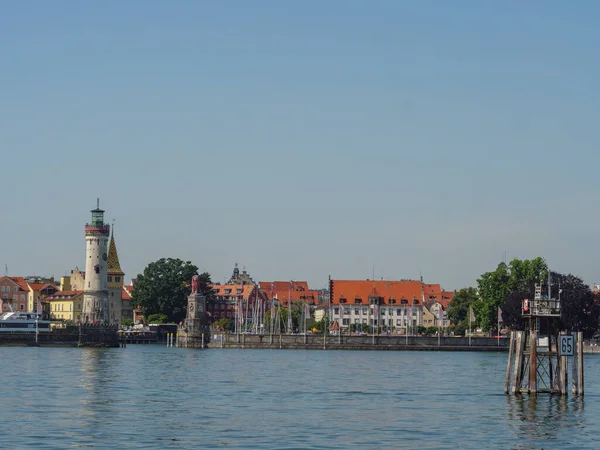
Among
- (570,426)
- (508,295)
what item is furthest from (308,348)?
(570,426)

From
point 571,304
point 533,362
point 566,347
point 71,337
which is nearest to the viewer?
point 566,347

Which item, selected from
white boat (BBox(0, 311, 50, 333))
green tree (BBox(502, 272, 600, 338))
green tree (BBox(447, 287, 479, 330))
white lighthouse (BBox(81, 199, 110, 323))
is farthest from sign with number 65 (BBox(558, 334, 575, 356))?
green tree (BBox(447, 287, 479, 330))

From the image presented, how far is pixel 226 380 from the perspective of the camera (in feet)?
264

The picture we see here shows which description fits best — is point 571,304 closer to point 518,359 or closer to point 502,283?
point 502,283

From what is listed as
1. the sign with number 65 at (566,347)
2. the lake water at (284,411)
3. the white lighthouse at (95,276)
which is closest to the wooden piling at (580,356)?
the sign with number 65 at (566,347)

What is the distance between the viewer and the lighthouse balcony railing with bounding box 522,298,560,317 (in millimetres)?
60156

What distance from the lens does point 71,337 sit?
161875 millimetres

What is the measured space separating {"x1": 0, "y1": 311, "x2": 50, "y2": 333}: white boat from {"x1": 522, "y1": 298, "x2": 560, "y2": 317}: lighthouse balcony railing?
382ft

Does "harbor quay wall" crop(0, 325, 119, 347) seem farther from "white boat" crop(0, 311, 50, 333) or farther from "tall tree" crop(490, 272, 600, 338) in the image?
"tall tree" crop(490, 272, 600, 338)

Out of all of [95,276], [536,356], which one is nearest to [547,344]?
[536,356]

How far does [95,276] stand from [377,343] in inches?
1562

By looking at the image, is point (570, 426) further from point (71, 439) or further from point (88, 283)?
point (88, 283)

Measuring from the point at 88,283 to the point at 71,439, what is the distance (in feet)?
380

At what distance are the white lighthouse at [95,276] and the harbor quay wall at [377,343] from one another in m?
21.3
